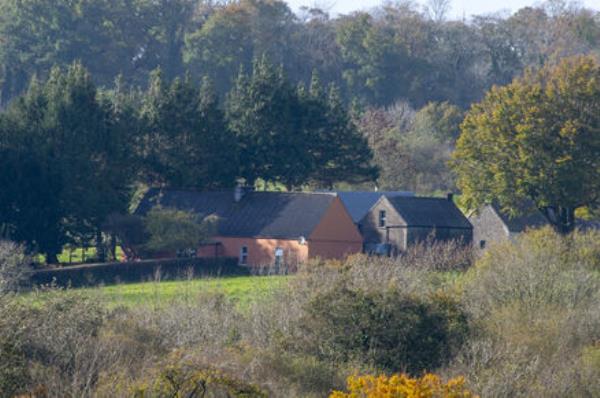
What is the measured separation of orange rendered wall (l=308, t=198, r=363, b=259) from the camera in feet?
169

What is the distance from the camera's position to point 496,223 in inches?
2269

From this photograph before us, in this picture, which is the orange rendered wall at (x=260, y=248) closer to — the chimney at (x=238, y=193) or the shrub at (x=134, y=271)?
the shrub at (x=134, y=271)

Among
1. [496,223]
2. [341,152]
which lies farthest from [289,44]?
[496,223]

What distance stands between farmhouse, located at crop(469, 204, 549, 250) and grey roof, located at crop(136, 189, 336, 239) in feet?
27.0

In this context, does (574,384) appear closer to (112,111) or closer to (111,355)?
(111,355)

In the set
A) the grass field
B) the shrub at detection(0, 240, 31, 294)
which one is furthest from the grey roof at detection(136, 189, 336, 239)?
the shrub at detection(0, 240, 31, 294)

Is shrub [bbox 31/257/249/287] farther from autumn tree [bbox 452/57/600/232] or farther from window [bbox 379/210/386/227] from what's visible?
autumn tree [bbox 452/57/600/232]

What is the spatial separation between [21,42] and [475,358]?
2590 inches

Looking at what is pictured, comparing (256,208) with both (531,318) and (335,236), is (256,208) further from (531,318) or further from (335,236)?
(531,318)

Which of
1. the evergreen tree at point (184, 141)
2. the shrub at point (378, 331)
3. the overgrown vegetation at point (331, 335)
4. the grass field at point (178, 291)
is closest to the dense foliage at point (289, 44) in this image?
the evergreen tree at point (184, 141)

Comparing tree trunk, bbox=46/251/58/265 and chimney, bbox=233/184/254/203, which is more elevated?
chimney, bbox=233/184/254/203

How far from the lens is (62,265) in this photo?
151 ft

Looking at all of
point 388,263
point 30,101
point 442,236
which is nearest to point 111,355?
point 388,263

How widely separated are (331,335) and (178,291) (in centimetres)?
709
